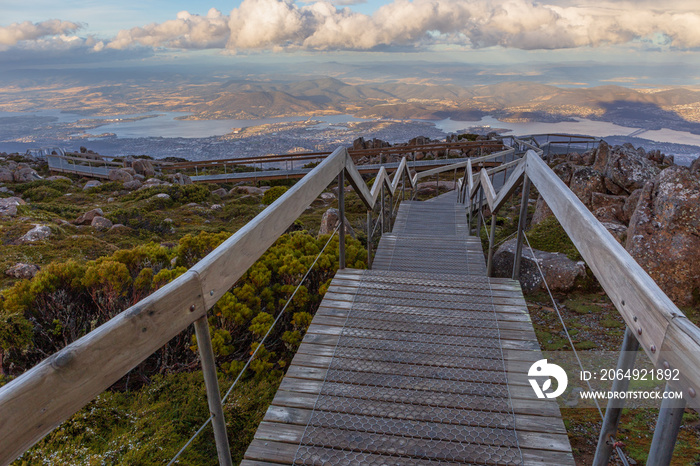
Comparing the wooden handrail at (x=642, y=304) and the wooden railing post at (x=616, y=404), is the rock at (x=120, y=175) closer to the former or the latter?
the wooden handrail at (x=642, y=304)

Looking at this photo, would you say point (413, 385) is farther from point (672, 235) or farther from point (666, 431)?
point (672, 235)

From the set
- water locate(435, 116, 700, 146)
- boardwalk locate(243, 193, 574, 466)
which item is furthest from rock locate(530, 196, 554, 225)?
water locate(435, 116, 700, 146)

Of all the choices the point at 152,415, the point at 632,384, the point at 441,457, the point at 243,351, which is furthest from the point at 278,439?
the point at 632,384

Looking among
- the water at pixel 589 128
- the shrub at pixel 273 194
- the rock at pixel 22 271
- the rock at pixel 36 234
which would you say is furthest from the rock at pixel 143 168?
the water at pixel 589 128

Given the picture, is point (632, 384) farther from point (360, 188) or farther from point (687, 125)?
point (687, 125)

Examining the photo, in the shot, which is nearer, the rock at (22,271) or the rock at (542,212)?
the rock at (22,271)

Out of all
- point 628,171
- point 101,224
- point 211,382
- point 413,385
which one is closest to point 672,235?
point 628,171
